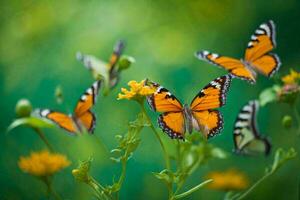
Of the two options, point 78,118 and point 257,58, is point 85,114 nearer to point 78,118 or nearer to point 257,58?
point 78,118

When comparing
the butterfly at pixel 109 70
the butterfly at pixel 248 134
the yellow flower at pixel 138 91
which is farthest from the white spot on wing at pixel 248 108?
the yellow flower at pixel 138 91

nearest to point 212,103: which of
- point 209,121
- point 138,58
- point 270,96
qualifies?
point 209,121

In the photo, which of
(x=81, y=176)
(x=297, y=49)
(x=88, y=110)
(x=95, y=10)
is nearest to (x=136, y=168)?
(x=88, y=110)

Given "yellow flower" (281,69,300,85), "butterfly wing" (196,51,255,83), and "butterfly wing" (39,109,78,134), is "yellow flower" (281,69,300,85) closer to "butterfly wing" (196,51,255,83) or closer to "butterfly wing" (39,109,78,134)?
"butterfly wing" (196,51,255,83)

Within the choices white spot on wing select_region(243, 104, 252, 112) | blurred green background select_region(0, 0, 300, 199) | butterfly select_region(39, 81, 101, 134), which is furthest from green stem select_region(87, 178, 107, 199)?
blurred green background select_region(0, 0, 300, 199)

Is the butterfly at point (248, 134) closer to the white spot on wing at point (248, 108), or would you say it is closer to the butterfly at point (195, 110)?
the white spot on wing at point (248, 108)
